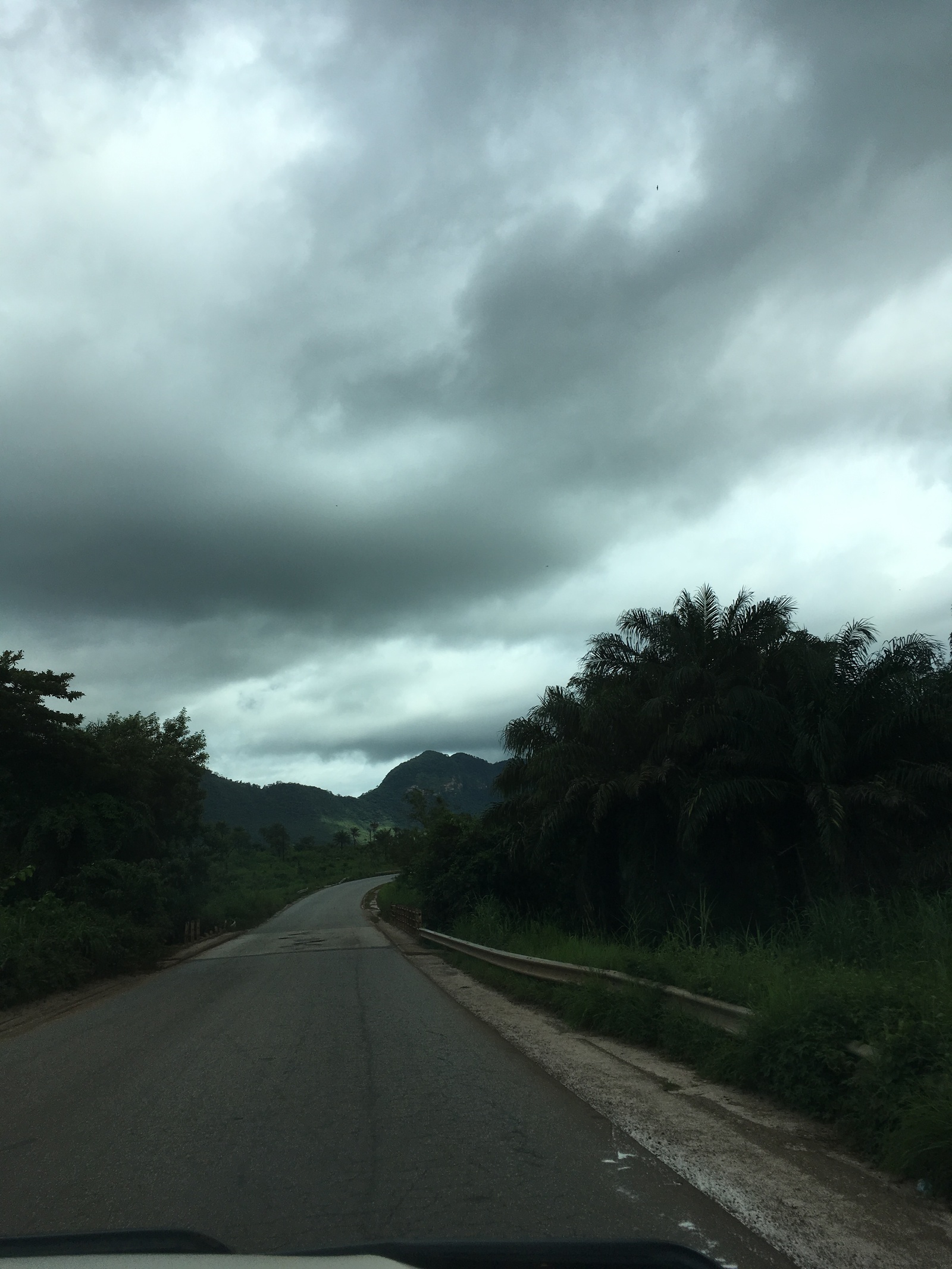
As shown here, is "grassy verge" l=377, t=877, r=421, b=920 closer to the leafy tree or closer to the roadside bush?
the roadside bush

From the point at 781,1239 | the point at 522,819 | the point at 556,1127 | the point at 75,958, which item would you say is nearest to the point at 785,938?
the point at 556,1127

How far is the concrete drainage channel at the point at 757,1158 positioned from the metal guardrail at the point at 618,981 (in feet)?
0.09

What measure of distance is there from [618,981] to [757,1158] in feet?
17.5

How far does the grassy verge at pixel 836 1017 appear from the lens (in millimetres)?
5367

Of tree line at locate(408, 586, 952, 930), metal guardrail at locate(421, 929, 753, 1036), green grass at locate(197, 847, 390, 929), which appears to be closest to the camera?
metal guardrail at locate(421, 929, 753, 1036)

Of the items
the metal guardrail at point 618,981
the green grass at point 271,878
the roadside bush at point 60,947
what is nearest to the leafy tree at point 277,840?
the green grass at point 271,878

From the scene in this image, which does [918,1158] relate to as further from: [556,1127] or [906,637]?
[906,637]

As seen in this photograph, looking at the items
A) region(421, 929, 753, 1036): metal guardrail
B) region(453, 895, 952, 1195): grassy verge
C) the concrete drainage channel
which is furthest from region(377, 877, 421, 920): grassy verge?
the concrete drainage channel

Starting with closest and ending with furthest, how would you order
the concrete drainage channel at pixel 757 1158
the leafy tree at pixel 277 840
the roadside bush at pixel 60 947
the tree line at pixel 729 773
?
the concrete drainage channel at pixel 757 1158, the roadside bush at pixel 60 947, the tree line at pixel 729 773, the leafy tree at pixel 277 840

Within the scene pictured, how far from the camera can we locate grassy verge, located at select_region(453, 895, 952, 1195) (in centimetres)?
537

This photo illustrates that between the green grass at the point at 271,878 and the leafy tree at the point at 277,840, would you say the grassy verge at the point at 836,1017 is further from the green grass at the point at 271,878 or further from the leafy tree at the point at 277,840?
the leafy tree at the point at 277,840

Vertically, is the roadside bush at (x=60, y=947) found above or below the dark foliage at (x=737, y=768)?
below

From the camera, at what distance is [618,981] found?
10734 mm

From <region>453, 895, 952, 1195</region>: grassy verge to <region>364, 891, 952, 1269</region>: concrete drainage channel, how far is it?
17cm
